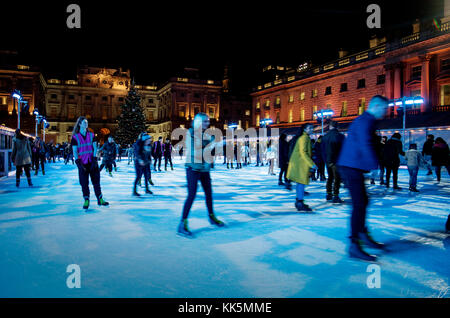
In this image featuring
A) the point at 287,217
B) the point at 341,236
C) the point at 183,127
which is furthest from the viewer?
the point at 183,127

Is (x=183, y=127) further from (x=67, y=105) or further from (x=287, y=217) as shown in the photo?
(x=287, y=217)

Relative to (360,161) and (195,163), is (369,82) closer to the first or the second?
(195,163)

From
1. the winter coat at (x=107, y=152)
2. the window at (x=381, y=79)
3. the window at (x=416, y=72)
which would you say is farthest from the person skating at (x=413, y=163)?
the window at (x=381, y=79)

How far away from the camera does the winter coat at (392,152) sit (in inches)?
380

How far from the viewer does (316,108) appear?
42.5 meters

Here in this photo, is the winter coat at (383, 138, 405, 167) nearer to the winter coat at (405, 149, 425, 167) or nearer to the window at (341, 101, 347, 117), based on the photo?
the winter coat at (405, 149, 425, 167)

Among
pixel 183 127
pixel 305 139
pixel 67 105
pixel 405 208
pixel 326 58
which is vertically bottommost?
pixel 405 208

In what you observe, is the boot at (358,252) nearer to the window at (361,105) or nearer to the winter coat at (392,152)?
the winter coat at (392,152)

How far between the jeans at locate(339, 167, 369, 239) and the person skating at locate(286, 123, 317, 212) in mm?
2266

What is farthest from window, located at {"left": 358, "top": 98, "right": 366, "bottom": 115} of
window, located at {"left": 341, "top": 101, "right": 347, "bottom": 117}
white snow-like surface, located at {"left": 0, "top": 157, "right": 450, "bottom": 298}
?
white snow-like surface, located at {"left": 0, "top": 157, "right": 450, "bottom": 298}

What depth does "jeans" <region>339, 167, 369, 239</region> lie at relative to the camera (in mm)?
3604

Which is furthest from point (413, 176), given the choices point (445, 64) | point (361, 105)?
point (361, 105)
